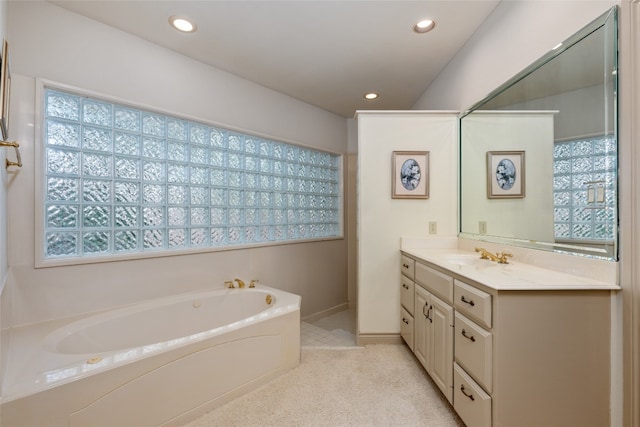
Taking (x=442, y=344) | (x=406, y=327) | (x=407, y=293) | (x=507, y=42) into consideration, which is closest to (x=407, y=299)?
(x=407, y=293)

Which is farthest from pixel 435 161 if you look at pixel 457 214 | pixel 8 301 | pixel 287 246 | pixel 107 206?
pixel 8 301

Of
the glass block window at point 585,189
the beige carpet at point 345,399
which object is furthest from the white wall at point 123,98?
the glass block window at point 585,189

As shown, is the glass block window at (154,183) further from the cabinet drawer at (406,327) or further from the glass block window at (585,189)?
the glass block window at (585,189)

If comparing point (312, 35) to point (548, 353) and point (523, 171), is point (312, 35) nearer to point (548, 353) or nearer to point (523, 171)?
point (523, 171)

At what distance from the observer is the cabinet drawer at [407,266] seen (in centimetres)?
219

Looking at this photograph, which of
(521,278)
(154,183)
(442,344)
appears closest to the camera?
(521,278)

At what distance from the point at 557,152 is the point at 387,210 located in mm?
1262

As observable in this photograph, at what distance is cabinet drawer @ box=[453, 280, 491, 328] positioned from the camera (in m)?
1.21

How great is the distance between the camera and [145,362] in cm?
138

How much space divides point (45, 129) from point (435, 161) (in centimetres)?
286

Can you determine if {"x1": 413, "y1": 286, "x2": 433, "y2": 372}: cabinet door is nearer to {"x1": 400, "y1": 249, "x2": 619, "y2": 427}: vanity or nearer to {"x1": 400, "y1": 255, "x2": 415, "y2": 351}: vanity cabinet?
{"x1": 400, "y1": 255, "x2": 415, "y2": 351}: vanity cabinet

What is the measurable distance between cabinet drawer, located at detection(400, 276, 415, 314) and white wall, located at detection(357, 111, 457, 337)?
0.23 ft

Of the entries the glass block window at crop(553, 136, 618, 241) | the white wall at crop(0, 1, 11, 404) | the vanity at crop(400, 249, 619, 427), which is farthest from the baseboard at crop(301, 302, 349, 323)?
the glass block window at crop(553, 136, 618, 241)

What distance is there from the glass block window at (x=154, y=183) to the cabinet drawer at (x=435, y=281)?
5.35 feet
